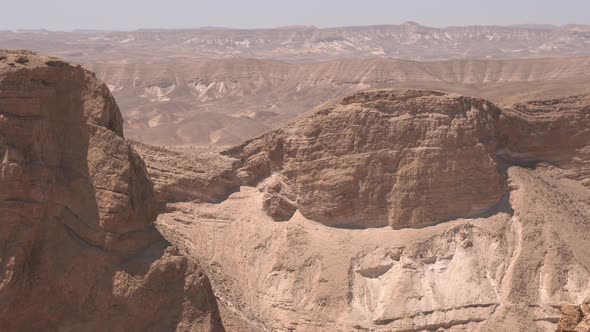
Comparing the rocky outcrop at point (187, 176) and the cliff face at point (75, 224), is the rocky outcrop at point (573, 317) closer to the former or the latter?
the cliff face at point (75, 224)

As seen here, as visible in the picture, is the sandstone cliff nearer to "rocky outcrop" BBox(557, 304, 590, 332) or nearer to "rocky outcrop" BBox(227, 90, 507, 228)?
"rocky outcrop" BBox(227, 90, 507, 228)

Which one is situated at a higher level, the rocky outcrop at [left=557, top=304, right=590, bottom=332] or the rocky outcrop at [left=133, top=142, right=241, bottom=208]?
the rocky outcrop at [left=557, top=304, right=590, bottom=332]

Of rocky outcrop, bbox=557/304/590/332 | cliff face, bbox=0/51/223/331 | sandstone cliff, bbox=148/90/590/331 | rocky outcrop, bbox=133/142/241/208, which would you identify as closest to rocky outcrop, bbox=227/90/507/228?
sandstone cliff, bbox=148/90/590/331

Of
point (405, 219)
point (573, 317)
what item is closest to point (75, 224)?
point (573, 317)

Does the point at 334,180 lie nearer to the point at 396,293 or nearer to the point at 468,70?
the point at 396,293

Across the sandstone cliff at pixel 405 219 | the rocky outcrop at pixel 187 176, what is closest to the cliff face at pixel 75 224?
the sandstone cliff at pixel 405 219
